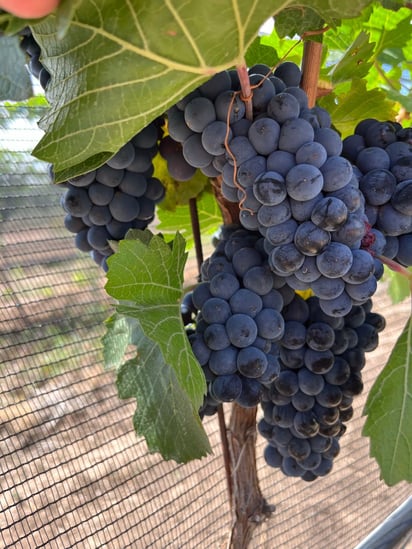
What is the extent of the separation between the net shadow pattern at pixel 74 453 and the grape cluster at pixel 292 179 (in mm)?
383

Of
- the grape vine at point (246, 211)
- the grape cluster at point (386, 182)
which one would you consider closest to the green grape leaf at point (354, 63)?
the grape vine at point (246, 211)

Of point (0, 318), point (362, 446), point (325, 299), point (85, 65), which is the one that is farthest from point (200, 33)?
point (362, 446)

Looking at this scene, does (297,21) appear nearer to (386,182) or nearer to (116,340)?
(386,182)

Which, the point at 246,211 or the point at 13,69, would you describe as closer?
the point at 13,69

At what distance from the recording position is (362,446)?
104 centimetres

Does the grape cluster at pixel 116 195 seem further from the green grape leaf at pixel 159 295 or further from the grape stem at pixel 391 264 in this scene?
the grape stem at pixel 391 264

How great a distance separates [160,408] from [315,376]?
0.15 meters

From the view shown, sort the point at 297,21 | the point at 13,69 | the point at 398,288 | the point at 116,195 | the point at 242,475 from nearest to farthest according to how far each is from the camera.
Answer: the point at 13,69 → the point at 297,21 → the point at 116,195 → the point at 242,475 → the point at 398,288

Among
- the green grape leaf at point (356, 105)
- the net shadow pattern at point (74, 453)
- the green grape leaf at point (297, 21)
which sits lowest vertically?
the net shadow pattern at point (74, 453)

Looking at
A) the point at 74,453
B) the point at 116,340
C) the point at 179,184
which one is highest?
the point at 179,184

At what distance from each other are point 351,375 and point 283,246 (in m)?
0.22

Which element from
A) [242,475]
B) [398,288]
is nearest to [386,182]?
[242,475]

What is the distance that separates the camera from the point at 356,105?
1.69ft

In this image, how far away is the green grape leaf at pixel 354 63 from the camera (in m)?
0.49
